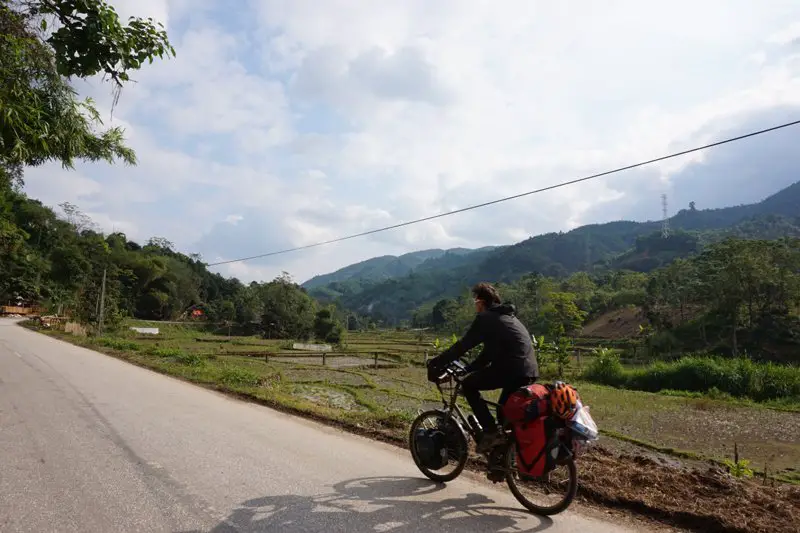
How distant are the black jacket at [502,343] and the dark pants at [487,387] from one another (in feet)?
0.16

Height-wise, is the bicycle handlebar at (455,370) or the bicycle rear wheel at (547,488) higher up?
the bicycle handlebar at (455,370)

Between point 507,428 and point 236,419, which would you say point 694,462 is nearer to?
point 507,428

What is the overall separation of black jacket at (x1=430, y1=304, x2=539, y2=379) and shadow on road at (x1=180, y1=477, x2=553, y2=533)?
3.57ft

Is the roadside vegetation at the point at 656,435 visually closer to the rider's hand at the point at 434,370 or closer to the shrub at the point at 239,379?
the shrub at the point at 239,379

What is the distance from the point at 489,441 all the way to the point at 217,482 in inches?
93.9

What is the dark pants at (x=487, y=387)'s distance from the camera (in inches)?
156

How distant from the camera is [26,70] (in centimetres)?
625

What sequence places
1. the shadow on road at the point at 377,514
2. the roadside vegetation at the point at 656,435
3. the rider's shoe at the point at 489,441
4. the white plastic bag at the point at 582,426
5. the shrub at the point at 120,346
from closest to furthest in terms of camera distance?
1. the shadow on road at the point at 377,514
2. the white plastic bag at the point at 582,426
3. the roadside vegetation at the point at 656,435
4. the rider's shoe at the point at 489,441
5. the shrub at the point at 120,346

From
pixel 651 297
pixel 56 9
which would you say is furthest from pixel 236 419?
pixel 651 297

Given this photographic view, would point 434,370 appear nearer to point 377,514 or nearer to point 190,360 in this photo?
point 377,514

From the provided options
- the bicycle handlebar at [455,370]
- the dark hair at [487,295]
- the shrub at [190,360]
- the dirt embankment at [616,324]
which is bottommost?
the dirt embankment at [616,324]

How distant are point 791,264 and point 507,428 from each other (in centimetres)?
4453

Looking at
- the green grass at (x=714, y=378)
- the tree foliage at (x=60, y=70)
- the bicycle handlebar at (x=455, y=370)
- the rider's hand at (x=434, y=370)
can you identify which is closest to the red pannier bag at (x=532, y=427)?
the bicycle handlebar at (x=455, y=370)

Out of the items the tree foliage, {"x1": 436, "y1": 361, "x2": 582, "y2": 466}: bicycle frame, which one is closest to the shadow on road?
{"x1": 436, "y1": 361, "x2": 582, "y2": 466}: bicycle frame
